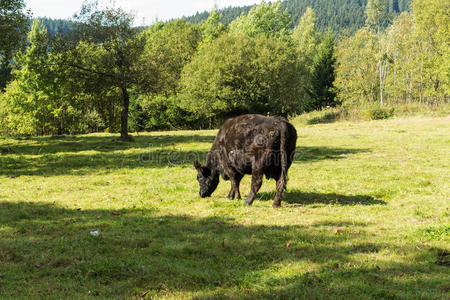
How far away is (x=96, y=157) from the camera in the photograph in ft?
76.5

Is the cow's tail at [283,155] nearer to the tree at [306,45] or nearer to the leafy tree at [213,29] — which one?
the leafy tree at [213,29]

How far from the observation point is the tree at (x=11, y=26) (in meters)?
27.2

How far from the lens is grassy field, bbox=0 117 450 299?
Answer: 5625 mm

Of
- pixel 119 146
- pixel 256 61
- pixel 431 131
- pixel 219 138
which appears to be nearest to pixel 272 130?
pixel 219 138

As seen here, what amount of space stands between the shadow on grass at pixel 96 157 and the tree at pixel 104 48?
6.74 meters

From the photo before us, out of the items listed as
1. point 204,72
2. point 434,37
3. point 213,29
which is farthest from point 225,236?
point 213,29

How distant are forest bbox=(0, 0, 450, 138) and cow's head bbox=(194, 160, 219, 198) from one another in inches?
865

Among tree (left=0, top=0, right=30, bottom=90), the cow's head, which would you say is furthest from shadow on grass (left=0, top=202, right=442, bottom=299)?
tree (left=0, top=0, right=30, bottom=90)

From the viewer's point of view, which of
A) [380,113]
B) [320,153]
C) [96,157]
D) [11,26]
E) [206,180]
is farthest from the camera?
[380,113]

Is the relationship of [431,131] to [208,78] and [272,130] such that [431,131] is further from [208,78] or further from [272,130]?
[208,78]

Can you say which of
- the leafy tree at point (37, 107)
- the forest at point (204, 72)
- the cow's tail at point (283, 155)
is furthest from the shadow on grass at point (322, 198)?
the leafy tree at point (37, 107)

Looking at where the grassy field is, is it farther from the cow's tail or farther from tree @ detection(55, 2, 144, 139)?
tree @ detection(55, 2, 144, 139)

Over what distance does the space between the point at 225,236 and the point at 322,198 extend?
16.9 feet

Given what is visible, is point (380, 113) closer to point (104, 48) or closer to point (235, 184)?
point (104, 48)
